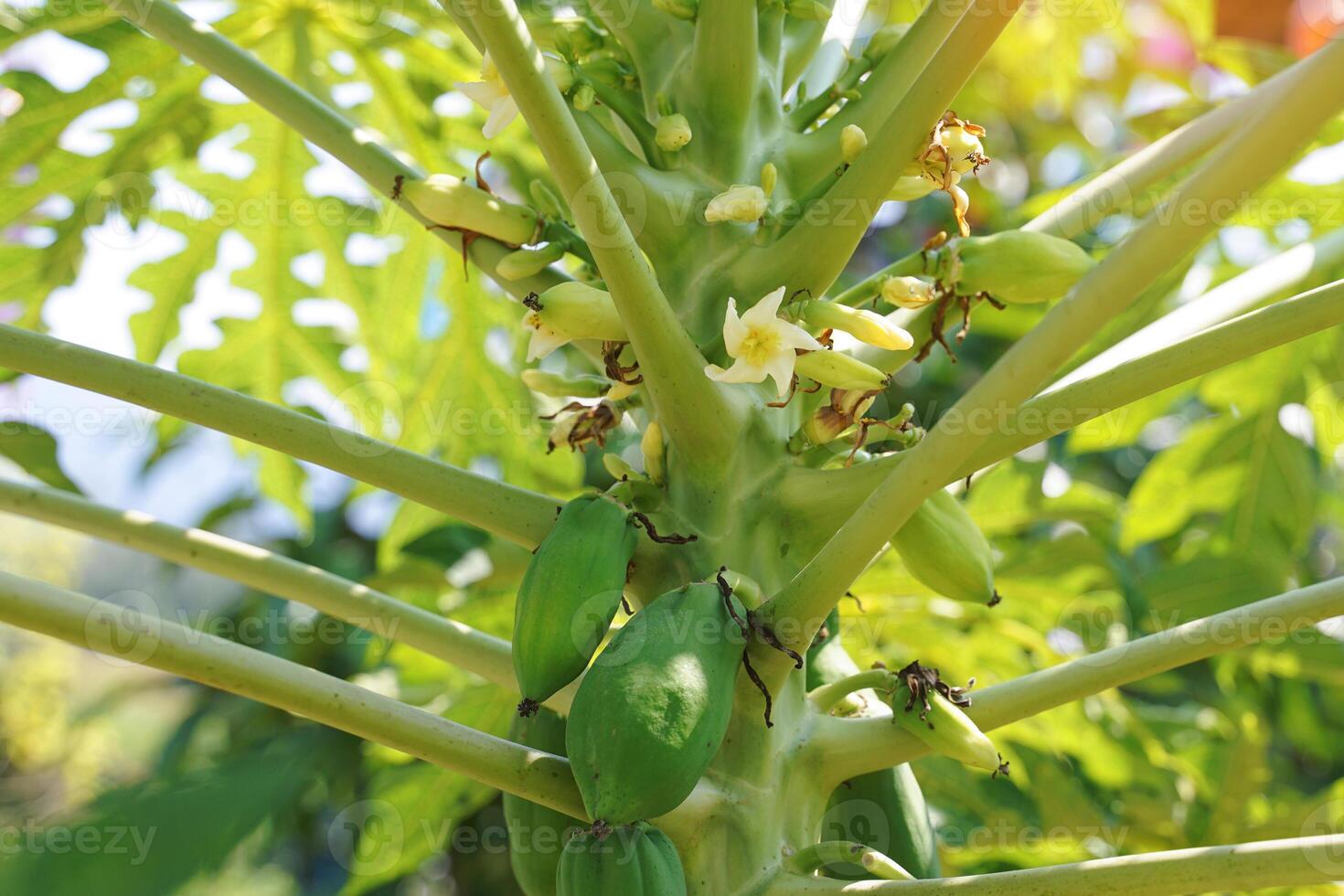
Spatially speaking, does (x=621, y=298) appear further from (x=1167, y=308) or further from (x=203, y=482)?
(x=203, y=482)

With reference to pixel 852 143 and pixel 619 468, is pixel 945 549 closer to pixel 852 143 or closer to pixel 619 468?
pixel 619 468

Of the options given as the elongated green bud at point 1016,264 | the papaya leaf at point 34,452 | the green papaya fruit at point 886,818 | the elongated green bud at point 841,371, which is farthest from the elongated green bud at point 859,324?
the papaya leaf at point 34,452

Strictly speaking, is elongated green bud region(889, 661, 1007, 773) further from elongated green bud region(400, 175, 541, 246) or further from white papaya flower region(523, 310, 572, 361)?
elongated green bud region(400, 175, 541, 246)

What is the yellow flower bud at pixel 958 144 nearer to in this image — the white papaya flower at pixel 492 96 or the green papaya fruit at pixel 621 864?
the white papaya flower at pixel 492 96

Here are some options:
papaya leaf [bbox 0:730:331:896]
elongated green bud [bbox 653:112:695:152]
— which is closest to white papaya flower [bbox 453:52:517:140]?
elongated green bud [bbox 653:112:695:152]

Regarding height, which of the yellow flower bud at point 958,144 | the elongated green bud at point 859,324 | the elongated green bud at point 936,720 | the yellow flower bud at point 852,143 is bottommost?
the elongated green bud at point 936,720

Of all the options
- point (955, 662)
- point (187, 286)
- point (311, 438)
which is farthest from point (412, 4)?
point (955, 662)
